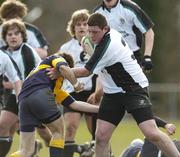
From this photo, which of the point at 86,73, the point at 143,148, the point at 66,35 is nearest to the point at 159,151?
the point at 143,148

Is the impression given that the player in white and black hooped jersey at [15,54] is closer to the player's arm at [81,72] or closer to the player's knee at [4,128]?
the player's knee at [4,128]

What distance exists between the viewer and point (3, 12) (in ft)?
44.4

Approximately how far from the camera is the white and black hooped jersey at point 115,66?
10.8m

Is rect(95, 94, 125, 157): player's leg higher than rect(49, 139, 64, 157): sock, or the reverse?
rect(95, 94, 125, 157): player's leg

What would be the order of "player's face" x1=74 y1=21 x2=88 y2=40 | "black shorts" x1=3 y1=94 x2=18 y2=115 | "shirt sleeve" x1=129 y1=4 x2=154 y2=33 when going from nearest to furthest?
"shirt sleeve" x1=129 y1=4 x2=154 y2=33 < "black shorts" x1=3 y1=94 x2=18 y2=115 < "player's face" x1=74 y1=21 x2=88 y2=40

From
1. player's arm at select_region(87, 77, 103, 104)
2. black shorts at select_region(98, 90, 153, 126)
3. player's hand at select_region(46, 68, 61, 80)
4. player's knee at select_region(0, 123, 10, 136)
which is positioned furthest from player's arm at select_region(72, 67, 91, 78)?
player's knee at select_region(0, 123, 10, 136)

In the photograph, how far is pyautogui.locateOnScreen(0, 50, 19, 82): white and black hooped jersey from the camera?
11898mm

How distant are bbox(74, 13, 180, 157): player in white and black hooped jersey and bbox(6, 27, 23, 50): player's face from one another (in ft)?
5.67

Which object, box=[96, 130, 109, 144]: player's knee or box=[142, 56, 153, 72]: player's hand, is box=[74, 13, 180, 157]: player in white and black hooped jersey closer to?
box=[96, 130, 109, 144]: player's knee

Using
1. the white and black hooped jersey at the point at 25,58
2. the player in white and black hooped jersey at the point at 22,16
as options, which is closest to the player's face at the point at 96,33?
the white and black hooped jersey at the point at 25,58

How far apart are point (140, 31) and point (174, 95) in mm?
16470

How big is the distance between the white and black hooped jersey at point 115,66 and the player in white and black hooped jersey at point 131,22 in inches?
40.5

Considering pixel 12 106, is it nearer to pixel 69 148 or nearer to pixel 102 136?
pixel 69 148

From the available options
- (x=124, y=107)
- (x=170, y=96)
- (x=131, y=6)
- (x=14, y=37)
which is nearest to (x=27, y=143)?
(x=124, y=107)
